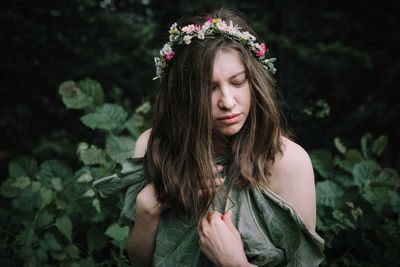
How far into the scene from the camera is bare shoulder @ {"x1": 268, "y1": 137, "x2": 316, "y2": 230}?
4.25 feet

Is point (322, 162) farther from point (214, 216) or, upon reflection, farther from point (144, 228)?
point (144, 228)

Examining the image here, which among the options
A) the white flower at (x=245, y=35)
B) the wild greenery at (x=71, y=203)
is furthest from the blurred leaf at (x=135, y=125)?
the white flower at (x=245, y=35)

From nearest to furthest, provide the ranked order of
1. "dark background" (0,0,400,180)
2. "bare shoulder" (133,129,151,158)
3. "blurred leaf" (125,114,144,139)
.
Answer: "bare shoulder" (133,129,151,158) → "blurred leaf" (125,114,144,139) → "dark background" (0,0,400,180)

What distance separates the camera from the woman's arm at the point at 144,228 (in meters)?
1.40

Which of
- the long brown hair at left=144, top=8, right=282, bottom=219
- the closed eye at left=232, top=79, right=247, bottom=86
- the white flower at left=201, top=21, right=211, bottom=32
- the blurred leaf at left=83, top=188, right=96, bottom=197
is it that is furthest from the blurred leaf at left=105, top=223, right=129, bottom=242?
the white flower at left=201, top=21, right=211, bottom=32

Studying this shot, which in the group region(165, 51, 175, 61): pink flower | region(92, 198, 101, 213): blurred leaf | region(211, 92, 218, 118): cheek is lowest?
region(92, 198, 101, 213): blurred leaf

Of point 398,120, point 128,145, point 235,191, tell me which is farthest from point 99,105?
point 398,120

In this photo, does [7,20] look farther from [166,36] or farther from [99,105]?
[166,36]

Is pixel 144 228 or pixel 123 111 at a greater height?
pixel 123 111

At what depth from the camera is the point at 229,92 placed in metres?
1.24

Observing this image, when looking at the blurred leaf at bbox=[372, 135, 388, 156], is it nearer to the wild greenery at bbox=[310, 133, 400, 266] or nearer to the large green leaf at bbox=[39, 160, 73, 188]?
the wild greenery at bbox=[310, 133, 400, 266]

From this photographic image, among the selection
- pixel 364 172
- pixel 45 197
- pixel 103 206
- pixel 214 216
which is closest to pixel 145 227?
pixel 214 216

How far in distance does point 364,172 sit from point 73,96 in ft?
6.81

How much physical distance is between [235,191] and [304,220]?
32 centimetres
